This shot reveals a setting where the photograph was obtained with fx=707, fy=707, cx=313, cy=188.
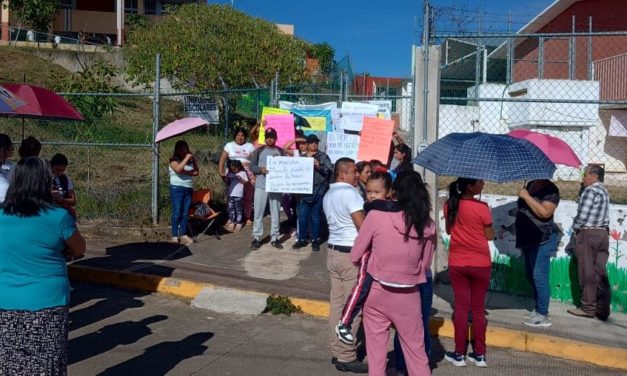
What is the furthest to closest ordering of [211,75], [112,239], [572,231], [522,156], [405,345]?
[211,75] → [112,239] → [572,231] → [522,156] → [405,345]

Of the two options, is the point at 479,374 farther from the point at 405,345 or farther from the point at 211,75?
the point at 211,75

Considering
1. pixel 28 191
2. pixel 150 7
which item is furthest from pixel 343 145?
pixel 150 7

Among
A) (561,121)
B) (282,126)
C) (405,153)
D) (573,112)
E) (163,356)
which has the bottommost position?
(163,356)

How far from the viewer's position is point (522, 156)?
6.03 m

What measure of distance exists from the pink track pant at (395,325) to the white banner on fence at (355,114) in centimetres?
591

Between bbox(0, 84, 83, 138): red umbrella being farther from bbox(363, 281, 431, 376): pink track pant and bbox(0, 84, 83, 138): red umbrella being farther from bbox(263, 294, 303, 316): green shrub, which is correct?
bbox(363, 281, 431, 376): pink track pant

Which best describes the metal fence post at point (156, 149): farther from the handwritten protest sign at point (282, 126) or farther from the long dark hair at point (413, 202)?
the long dark hair at point (413, 202)

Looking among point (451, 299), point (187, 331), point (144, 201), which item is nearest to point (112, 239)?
point (144, 201)

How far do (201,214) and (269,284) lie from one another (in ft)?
7.83

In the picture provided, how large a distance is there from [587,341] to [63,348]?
15.9 ft

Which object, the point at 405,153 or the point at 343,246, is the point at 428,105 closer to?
the point at 405,153

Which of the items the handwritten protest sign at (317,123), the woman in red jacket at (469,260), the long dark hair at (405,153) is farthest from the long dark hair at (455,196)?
the handwritten protest sign at (317,123)

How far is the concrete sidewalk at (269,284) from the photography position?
22.2 feet

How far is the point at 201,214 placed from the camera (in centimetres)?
1052
